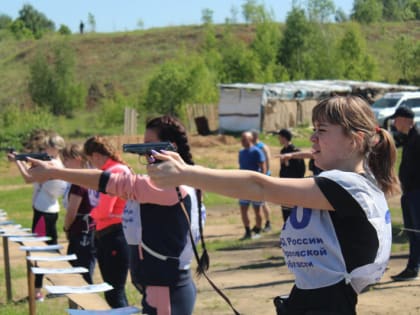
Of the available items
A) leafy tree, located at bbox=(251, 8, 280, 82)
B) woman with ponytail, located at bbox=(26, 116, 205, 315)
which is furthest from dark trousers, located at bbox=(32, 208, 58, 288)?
leafy tree, located at bbox=(251, 8, 280, 82)

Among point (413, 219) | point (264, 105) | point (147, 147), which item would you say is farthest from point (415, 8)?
point (264, 105)

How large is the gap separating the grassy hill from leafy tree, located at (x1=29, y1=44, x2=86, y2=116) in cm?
852

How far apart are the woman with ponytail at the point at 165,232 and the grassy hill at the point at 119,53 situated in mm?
61693

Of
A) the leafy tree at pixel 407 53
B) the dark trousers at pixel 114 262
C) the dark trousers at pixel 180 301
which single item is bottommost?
the dark trousers at pixel 114 262

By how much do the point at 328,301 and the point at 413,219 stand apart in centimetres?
610

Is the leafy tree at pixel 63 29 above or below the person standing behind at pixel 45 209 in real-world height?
above

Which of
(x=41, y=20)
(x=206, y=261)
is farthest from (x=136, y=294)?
(x=41, y=20)

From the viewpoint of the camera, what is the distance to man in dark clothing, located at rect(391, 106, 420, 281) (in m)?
8.59

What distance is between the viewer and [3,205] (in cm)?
2022

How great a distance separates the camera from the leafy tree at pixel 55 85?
196ft

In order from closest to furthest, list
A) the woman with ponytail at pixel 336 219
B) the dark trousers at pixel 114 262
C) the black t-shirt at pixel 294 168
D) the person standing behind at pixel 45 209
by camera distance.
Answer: the woman with ponytail at pixel 336 219, the dark trousers at pixel 114 262, the person standing behind at pixel 45 209, the black t-shirt at pixel 294 168

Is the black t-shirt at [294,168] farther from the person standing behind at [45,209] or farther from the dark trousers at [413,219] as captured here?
the person standing behind at [45,209]

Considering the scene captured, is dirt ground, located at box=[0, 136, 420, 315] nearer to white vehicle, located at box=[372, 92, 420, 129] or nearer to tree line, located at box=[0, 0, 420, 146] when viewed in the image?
white vehicle, located at box=[372, 92, 420, 129]

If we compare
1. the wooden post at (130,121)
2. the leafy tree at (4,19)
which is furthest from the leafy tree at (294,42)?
the leafy tree at (4,19)
